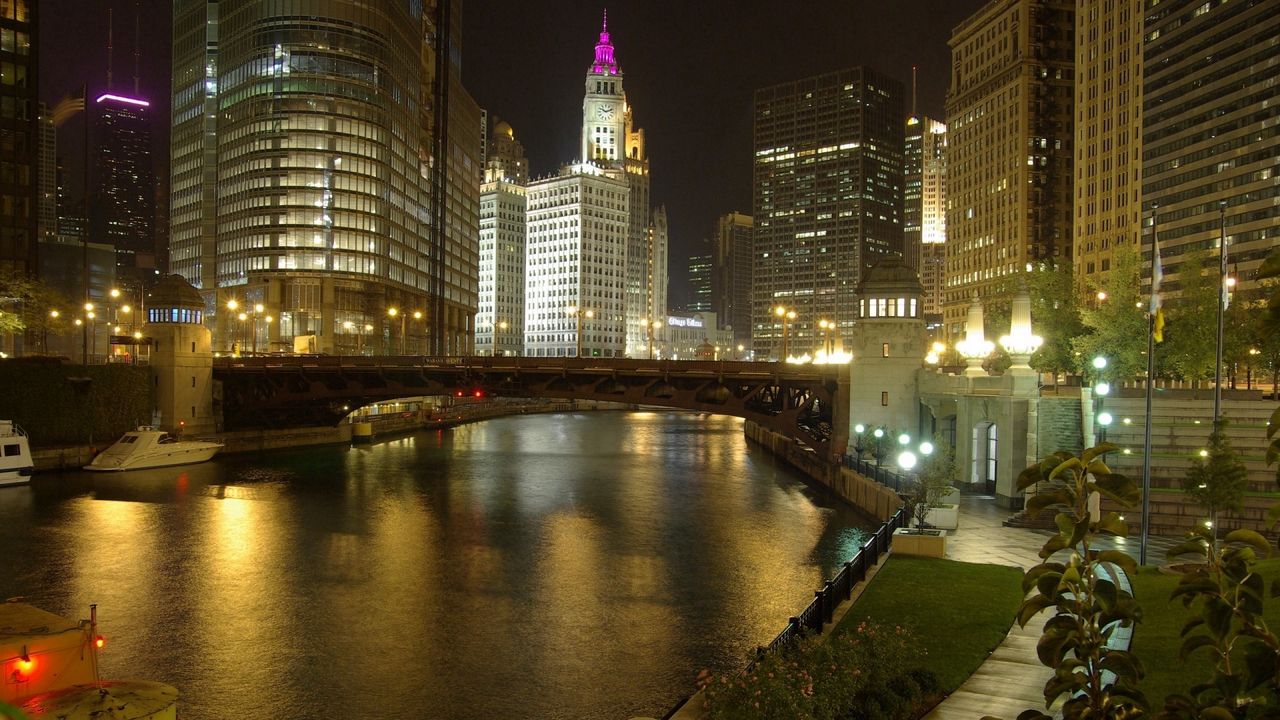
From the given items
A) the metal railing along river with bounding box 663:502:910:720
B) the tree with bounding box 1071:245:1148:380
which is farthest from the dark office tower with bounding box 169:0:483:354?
the metal railing along river with bounding box 663:502:910:720

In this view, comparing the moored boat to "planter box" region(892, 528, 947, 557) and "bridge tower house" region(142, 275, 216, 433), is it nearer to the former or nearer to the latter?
"planter box" region(892, 528, 947, 557)

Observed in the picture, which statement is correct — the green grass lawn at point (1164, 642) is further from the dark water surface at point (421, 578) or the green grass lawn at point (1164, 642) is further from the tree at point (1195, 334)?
the tree at point (1195, 334)

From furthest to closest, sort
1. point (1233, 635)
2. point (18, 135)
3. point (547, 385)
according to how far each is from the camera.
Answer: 1. point (18, 135)
2. point (547, 385)
3. point (1233, 635)

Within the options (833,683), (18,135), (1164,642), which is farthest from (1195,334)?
(18,135)

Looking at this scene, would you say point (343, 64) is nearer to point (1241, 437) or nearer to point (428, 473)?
point (428, 473)

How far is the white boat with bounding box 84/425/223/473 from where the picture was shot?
236ft

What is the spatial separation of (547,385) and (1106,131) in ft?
377

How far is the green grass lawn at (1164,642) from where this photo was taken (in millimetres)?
17094

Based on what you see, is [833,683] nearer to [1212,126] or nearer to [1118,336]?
[1118,336]

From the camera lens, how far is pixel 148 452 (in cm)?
7388

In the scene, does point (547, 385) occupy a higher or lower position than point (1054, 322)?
lower

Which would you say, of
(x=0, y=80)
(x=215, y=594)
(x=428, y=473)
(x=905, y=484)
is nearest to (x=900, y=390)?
(x=905, y=484)

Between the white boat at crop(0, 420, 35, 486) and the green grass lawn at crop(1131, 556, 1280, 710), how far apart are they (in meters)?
68.5

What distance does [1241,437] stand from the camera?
4612 cm
